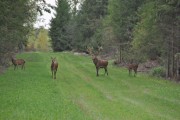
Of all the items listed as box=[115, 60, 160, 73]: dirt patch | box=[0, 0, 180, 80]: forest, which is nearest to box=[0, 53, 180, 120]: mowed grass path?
box=[0, 0, 180, 80]: forest

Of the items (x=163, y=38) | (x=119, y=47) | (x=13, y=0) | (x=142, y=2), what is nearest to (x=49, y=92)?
(x=13, y=0)

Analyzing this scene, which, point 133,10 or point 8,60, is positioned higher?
point 133,10

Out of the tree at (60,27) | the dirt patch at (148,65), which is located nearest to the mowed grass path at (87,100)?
the dirt patch at (148,65)

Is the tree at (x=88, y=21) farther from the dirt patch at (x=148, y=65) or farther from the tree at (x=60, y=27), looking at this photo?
the dirt patch at (x=148, y=65)

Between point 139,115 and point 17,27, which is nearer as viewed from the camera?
point 139,115

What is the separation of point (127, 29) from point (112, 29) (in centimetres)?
316

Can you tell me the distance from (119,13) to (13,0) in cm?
2114

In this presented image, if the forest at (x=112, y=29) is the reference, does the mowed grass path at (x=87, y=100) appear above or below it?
below

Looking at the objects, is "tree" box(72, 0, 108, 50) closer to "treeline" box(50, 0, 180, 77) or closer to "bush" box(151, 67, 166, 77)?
"treeline" box(50, 0, 180, 77)

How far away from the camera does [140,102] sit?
20.0 meters

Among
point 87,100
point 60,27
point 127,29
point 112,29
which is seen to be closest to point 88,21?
point 60,27

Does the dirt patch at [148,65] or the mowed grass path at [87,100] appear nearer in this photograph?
the mowed grass path at [87,100]

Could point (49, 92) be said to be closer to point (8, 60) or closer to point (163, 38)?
point (163, 38)

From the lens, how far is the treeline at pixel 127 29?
31.6 metres
